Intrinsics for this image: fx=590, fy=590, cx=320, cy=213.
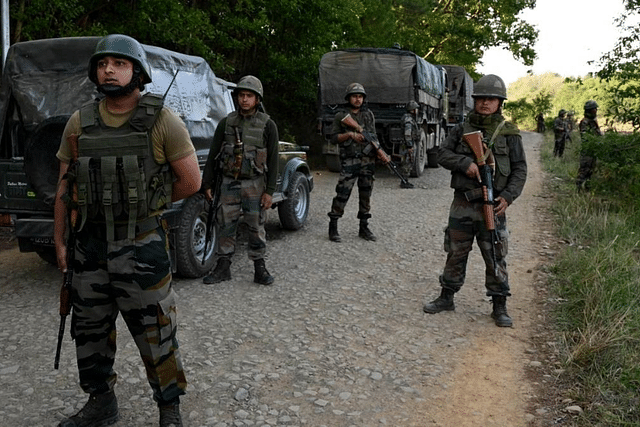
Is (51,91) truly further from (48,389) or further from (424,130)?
(424,130)

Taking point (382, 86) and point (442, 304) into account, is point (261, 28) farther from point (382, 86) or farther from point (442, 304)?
point (442, 304)

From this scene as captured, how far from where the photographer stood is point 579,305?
4594mm

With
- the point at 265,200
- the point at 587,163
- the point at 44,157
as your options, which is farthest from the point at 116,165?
the point at 587,163

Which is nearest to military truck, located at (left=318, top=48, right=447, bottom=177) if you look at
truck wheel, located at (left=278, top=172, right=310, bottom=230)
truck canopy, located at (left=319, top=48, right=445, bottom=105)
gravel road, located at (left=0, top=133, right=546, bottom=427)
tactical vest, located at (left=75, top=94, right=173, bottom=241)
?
truck canopy, located at (left=319, top=48, right=445, bottom=105)

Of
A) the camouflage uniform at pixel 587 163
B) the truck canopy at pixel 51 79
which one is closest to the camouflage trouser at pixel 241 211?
→ the truck canopy at pixel 51 79

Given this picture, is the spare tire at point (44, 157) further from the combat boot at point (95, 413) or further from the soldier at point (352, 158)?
the soldier at point (352, 158)

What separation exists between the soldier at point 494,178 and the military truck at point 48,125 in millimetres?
2219

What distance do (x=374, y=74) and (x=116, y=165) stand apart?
10615 mm

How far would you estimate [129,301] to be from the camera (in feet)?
8.75

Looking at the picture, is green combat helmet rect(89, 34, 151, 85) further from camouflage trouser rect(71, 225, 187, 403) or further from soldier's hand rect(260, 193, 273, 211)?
soldier's hand rect(260, 193, 273, 211)

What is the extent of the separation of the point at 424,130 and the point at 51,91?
9.81 m

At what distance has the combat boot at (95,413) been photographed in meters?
2.88

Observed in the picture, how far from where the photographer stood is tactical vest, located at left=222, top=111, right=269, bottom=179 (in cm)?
508

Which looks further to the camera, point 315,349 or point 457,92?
point 457,92
